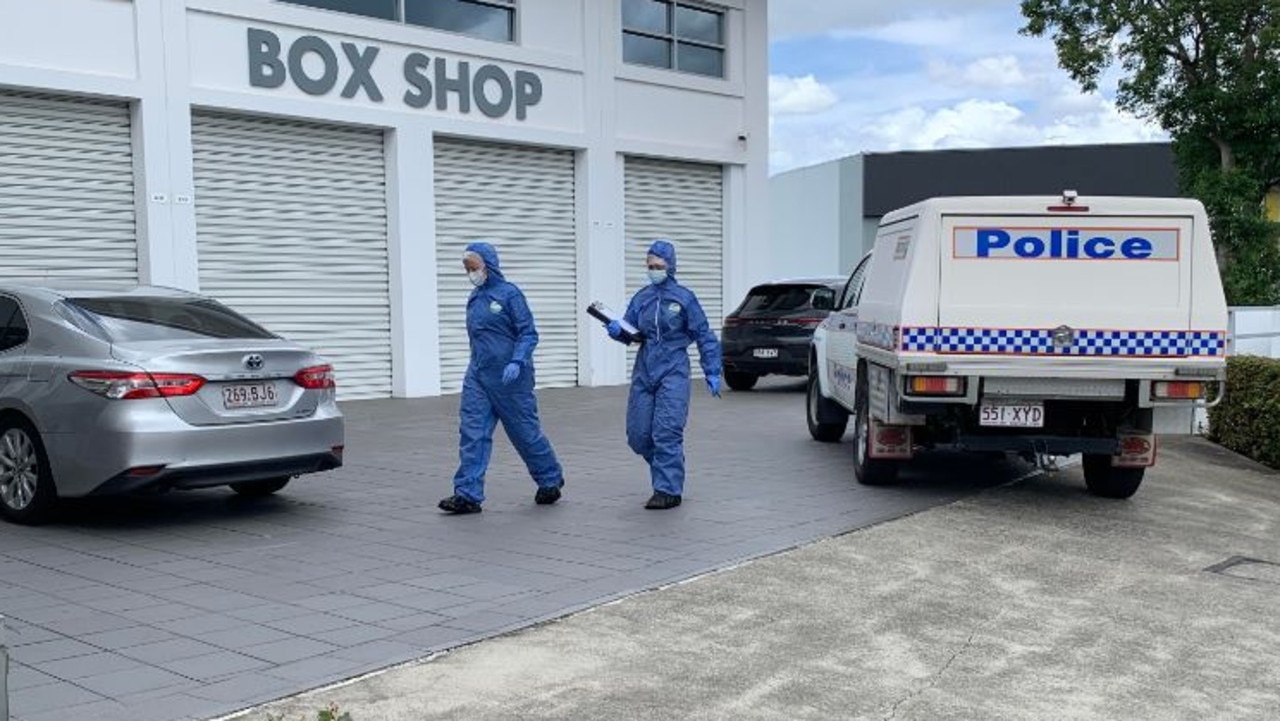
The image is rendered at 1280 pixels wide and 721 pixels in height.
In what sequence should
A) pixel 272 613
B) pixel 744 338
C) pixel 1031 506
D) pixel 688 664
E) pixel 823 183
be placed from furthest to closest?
pixel 823 183, pixel 744 338, pixel 1031 506, pixel 272 613, pixel 688 664

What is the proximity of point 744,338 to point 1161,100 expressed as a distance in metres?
8.81

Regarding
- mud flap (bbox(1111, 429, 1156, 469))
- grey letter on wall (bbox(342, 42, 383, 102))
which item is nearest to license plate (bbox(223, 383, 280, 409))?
mud flap (bbox(1111, 429, 1156, 469))

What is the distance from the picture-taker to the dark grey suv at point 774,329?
17062 mm

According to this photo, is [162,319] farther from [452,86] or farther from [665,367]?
[452,86]

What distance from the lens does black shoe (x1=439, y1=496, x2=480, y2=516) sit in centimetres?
820

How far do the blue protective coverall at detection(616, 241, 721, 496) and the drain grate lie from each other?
3281 mm

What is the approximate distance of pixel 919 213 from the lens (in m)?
8.40

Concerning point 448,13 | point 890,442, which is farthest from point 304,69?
point 890,442

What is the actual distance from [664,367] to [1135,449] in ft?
11.0

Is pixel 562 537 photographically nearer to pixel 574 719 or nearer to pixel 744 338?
pixel 574 719

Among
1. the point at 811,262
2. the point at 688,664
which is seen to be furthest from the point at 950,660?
the point at 811,262

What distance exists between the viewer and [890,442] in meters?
9.02

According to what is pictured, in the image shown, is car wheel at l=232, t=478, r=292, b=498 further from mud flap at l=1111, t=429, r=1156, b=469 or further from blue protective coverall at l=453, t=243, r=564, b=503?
mud flap at l=1111, t=429, r=1156, b=469

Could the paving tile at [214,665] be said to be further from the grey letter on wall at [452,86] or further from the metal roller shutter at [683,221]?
the metal roller shutter at [683,221]
